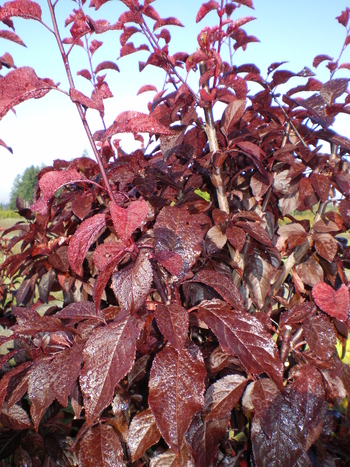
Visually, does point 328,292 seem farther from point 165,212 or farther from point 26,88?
point 26,88

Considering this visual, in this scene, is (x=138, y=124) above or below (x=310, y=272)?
above

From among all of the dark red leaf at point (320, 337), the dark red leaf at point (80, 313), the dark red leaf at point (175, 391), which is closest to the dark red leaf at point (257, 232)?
the dark red leaf at point (320, 337)

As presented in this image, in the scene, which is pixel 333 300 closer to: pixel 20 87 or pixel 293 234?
pixel 293 234

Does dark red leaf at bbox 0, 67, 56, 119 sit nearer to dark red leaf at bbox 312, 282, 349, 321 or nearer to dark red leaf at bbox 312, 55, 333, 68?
dark red leaf at bbox 312, 282, 349, 321

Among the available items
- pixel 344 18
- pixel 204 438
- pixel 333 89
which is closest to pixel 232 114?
pixel 333 89

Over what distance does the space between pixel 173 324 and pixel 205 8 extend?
1.09 m

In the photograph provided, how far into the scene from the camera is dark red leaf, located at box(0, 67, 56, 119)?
2.68 ft

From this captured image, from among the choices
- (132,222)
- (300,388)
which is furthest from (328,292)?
(132,222)

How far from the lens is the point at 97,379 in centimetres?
86

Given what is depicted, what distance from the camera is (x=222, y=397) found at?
115cm

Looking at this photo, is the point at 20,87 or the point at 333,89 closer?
the point at 20,87

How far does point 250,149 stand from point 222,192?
0.21 meters

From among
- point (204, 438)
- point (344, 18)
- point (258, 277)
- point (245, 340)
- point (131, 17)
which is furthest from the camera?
point (344, 18)

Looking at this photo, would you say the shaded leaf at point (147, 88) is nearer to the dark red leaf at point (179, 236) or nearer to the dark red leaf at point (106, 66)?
the dark red leaf at point (106, 66)
